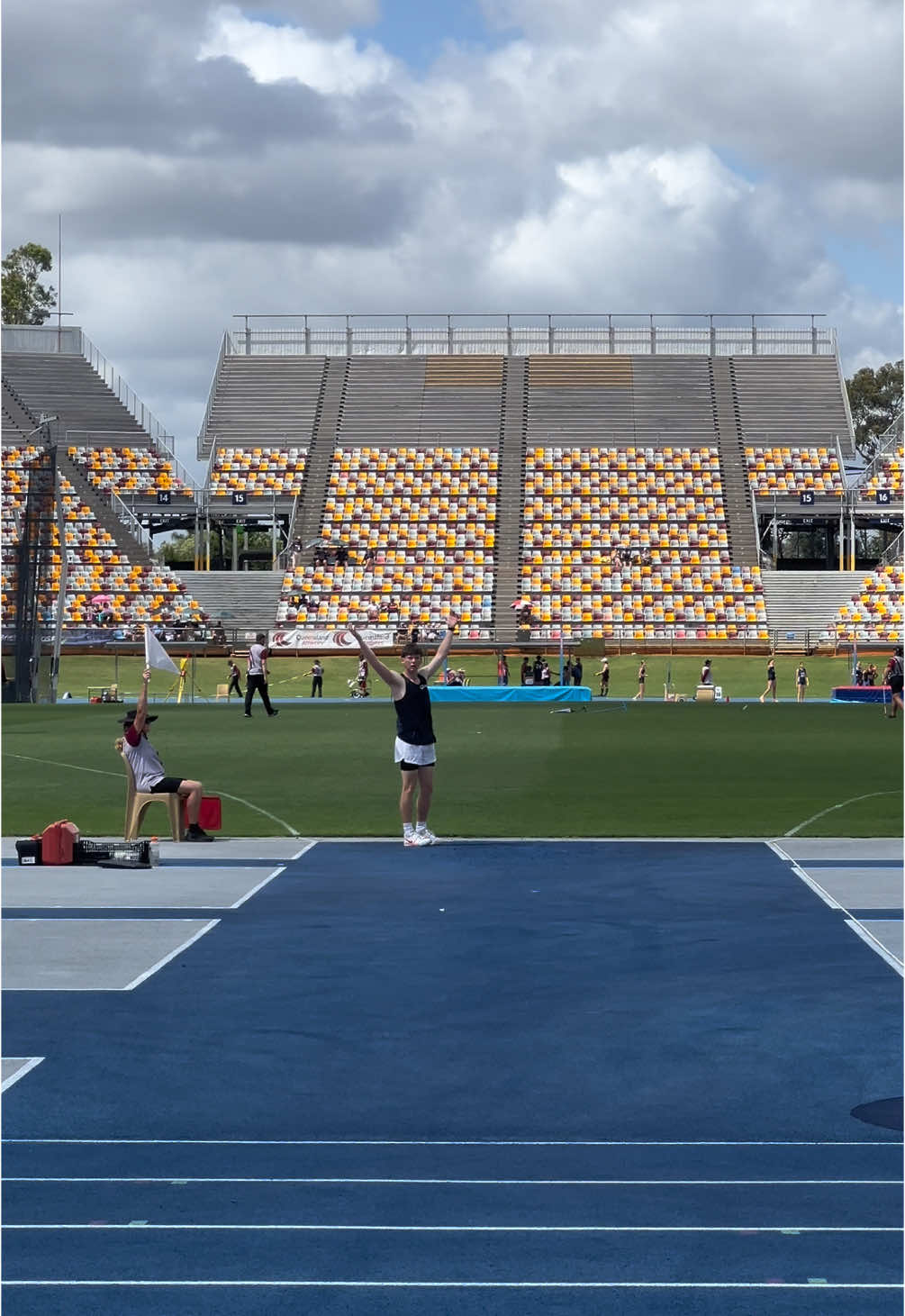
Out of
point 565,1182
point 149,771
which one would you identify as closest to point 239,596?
point 149,771

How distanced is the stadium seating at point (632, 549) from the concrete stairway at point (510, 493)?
0.48 meters

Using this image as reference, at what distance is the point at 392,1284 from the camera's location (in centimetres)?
535

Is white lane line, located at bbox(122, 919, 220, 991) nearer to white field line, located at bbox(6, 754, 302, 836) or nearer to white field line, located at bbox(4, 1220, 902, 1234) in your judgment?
white field line, located at bbox(4, 1220, 902, 1234)

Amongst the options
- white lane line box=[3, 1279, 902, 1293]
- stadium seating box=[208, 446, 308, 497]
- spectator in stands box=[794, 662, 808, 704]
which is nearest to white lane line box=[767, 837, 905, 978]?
white lane line box=[3, 1279, 902, 1293]

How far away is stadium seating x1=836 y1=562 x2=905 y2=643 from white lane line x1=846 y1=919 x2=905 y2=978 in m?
57.9

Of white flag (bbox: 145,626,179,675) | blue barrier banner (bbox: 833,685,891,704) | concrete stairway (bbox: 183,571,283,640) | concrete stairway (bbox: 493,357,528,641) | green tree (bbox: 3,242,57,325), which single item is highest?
green tree (bbox: 3,242,57,325)

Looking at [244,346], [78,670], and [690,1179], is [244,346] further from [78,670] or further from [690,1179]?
[690,1179]

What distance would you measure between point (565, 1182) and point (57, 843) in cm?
1015

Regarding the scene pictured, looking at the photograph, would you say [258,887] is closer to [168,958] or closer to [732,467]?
[168,958]

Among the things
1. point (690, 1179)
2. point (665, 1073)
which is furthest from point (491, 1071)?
point (690, 1179)

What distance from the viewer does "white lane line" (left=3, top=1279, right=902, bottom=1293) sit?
5.31 meters

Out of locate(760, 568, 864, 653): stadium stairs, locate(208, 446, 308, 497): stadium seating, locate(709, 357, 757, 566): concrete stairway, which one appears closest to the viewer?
locate(760, 568, 864, 653): stadium stairs

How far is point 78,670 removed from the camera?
6606 cm

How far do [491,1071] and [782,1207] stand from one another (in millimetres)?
2621
